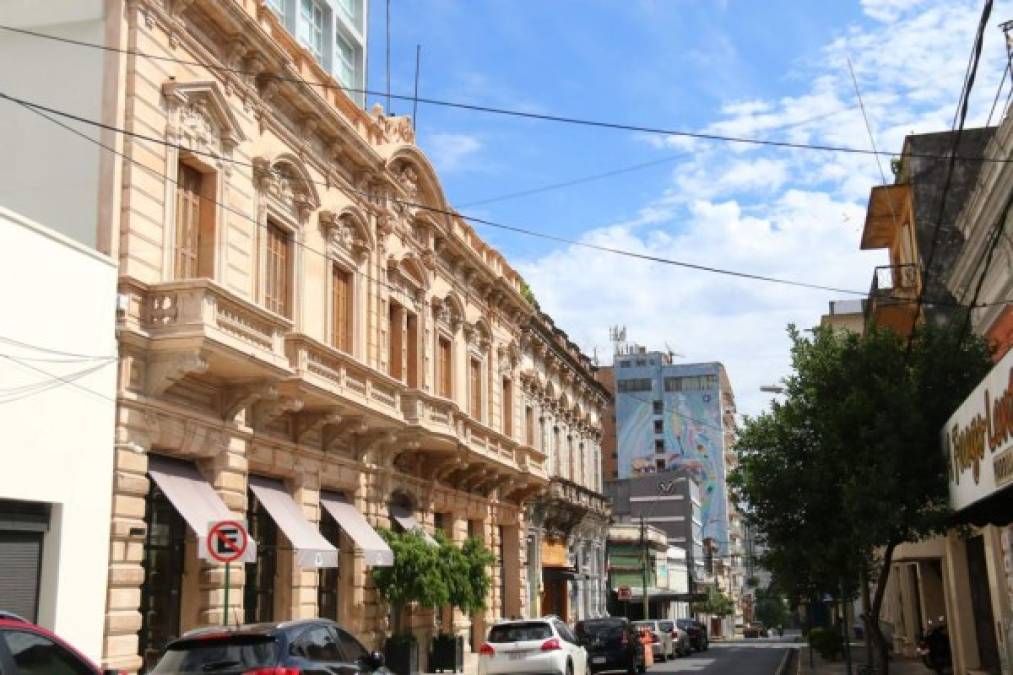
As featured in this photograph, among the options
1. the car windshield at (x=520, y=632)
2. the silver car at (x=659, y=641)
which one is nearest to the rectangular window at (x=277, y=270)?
the car windshield at (x=520, y=632)

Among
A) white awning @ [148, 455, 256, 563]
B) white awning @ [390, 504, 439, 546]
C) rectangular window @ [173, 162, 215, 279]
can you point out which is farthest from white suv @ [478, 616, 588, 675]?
rectangular window @ [173, 162, 215, 279]

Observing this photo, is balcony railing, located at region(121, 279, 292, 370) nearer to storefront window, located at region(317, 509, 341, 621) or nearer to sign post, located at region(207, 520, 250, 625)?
sign post, located at region(207, 520, 250, 625)

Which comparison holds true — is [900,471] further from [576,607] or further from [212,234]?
[576,607]

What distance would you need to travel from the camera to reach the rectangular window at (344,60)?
3669 centimetres

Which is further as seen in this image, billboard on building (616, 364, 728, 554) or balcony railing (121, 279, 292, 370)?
billboard on building (616, 364, 728, 554)

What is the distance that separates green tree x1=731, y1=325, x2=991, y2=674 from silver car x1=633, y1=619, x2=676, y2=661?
17.1m

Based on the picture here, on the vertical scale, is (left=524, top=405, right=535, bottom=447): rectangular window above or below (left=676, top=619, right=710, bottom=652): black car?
above

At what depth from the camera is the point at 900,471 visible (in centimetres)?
1878

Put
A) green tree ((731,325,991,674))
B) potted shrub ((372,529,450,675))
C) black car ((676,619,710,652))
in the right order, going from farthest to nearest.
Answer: black car ((676,619,710,652)) < potted shrub ((372,529,450,675)) < green tree ((731,325,991,674))

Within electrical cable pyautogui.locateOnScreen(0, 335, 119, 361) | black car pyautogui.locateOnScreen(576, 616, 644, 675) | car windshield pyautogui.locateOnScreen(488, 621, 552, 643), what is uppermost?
electrical cable pyautogui.locateOnScreen(0, 335, 119, 361)

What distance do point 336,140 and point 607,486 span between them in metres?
59.5

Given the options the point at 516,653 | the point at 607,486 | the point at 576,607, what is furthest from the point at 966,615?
the point at 607,486

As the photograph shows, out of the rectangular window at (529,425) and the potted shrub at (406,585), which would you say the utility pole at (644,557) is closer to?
the rectangular window at (529,425)

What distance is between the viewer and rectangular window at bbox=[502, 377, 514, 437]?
3706 centimetres
